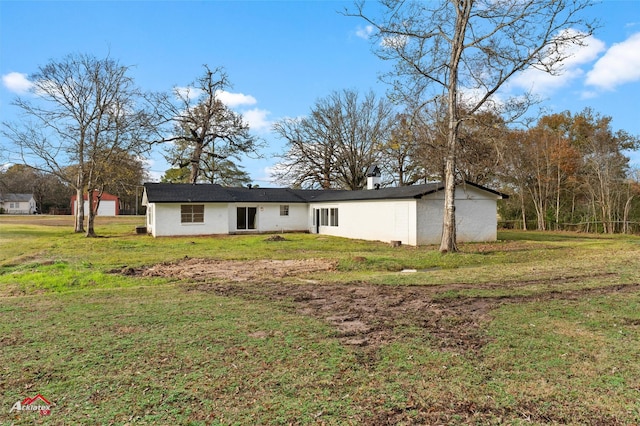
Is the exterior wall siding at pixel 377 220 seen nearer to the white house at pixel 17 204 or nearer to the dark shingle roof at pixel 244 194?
the dark shingle roof at pixel 244 194

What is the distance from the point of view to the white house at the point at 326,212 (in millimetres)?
18328

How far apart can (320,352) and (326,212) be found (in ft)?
68.8

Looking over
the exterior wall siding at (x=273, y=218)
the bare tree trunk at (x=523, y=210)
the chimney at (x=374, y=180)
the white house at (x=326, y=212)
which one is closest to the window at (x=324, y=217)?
the white house at (x=326, y=212)

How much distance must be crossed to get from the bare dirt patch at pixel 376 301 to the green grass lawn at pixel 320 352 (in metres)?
0.04

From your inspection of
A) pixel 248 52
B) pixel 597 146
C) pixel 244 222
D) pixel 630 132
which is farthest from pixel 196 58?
pixel 630 132

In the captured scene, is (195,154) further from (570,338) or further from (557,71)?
(570,338)

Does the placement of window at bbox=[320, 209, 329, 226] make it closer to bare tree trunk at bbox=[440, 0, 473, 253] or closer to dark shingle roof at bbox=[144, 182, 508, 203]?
dark shingle roof at bbox=[144, 182, 508, 203]

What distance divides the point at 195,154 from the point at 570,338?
108 feet

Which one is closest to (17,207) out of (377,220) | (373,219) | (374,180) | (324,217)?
(324,217)

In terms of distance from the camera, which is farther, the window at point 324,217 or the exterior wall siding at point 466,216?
the window at point 324,217

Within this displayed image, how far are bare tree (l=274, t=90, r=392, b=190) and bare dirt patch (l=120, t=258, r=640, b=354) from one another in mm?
25131

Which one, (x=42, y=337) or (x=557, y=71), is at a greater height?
(x=557, y=71)

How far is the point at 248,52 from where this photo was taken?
48.1 ft

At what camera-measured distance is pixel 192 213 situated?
23.7 meters
